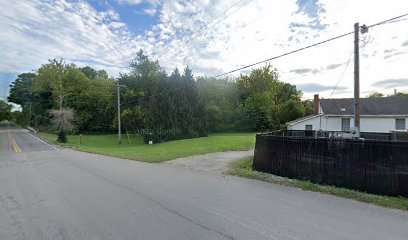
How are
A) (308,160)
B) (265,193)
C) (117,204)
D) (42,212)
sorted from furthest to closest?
(308,160) < (265,193) < (117,204) < (42,212)

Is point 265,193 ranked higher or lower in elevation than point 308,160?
lower

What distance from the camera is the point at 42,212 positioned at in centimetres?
609

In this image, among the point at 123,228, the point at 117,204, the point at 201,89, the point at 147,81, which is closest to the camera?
the point at 123,228

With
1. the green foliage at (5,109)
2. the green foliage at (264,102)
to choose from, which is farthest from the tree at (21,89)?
the green foliage at (264,102)

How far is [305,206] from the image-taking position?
6449 millimetres

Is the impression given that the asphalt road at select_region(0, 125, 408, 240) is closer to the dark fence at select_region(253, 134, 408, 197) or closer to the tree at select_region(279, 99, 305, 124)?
the dark fence at select_region(253, 134, 408, 197)

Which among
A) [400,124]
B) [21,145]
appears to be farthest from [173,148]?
[400,124]

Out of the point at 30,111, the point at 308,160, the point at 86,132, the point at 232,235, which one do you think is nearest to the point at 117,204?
the point at 232,235

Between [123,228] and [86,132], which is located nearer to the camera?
[123,228]

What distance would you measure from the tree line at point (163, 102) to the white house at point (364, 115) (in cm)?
1561

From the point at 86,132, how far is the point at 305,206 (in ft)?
189

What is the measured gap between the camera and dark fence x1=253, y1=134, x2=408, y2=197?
735cm

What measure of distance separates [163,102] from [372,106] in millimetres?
26068

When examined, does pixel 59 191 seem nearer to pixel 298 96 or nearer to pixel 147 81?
pixel 147 81
